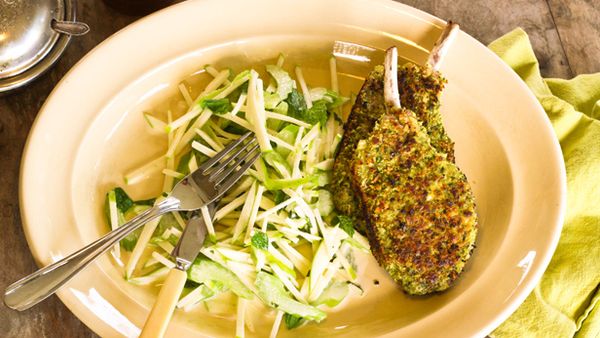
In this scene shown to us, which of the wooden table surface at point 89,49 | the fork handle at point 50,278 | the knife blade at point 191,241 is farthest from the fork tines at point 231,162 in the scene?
the wooden table surface at point 89,49

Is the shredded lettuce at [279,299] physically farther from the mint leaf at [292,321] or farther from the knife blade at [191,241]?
the knife blade at [191,241]

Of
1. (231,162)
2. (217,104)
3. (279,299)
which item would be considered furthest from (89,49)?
(279,299)

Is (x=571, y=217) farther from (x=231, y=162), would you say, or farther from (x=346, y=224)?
(x=231, y=162)

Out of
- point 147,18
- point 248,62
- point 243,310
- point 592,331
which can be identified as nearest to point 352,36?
point 248,62

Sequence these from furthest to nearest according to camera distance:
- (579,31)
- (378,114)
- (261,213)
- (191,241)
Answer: (579,31)
(378,114)
(261,213)
(191,241)

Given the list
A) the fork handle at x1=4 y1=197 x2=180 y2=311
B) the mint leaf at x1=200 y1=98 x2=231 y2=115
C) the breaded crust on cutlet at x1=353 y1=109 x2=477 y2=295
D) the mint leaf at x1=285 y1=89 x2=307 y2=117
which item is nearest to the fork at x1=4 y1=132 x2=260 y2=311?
the fork handle at x1=4 y1=197 x2=180 y2=311

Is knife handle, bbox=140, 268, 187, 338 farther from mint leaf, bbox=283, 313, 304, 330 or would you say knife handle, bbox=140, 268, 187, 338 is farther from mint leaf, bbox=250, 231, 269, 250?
mint leaf, bbox=283, 313, 304, 330
